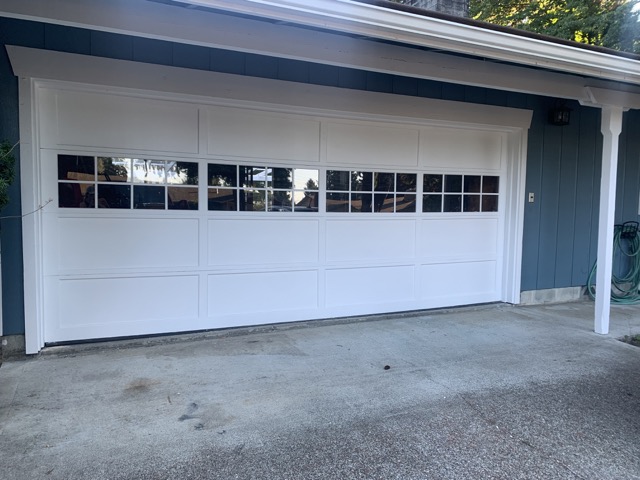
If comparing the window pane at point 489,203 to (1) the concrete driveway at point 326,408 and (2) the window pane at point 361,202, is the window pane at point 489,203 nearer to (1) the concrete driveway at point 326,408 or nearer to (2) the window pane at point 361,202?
(2) the window pane at point 361,202

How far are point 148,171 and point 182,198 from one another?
0.39m

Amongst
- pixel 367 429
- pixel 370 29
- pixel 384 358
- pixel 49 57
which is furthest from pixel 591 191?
pixel 49 57

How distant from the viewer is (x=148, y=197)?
4.12 metres

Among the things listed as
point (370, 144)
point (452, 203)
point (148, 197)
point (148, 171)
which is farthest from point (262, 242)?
point (452, 203)

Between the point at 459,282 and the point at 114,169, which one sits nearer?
the point at 114,169

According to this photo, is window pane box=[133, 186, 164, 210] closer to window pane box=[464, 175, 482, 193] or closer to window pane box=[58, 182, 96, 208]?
window pane box=[58, 182, 96, 208]

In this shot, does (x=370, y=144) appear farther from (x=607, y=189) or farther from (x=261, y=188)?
(x=607, y=189)

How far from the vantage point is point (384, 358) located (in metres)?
3.82

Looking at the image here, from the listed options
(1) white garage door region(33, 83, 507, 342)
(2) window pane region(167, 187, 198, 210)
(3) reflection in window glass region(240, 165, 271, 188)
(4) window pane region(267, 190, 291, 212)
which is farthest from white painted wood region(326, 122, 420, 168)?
(2) window pane region(167, 187, 198, 210)

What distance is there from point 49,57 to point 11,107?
511 mm

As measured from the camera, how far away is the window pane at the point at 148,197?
4.07 metres

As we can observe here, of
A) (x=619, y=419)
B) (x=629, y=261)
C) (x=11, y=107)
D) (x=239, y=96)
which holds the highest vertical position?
(x=239, y=96)

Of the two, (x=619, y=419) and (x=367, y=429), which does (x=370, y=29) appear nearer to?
(x=367, y=429)

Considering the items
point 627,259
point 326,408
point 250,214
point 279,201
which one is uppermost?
point 279,201
